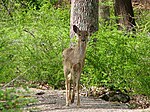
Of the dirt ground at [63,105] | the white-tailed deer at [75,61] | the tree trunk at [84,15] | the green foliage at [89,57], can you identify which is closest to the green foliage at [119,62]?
the green foliage at [89,57]

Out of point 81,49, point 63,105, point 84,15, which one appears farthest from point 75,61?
point 84,15

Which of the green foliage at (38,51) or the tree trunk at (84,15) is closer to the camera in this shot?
the green foliage at (38,51)

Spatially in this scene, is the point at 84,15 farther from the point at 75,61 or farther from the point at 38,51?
the point at 75,61

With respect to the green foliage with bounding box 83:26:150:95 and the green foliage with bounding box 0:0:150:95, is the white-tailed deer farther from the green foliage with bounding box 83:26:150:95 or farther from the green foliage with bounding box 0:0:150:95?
the green foliage with bounding box 83:26:150:95

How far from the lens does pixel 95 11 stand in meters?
13.7

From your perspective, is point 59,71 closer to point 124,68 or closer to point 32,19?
point 124,68

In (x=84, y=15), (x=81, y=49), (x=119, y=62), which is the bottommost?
(x=119, y=62)

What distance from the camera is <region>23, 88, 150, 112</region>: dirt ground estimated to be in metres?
8.85

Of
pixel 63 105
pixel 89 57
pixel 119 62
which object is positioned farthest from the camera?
pixel 89 57

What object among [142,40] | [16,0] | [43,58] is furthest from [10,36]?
[16,0]

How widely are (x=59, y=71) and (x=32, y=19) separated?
4672 mm

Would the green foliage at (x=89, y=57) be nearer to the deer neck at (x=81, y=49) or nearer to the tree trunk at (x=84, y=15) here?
the deer neck at (x=81, y=49)

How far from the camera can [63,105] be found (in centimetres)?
925

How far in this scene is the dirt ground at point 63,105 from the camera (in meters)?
8.85
